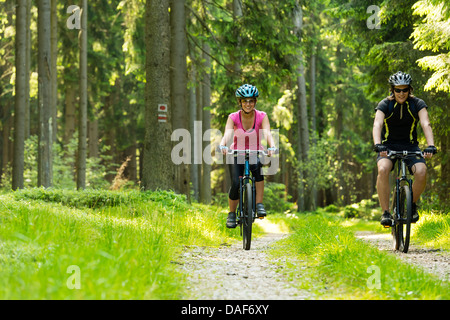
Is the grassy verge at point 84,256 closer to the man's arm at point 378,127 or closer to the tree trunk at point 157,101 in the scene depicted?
the man's arm at point 378,127

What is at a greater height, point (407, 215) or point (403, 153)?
point (403, 153)

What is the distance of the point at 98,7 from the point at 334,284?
71.8 feet

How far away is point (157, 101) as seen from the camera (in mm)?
11164

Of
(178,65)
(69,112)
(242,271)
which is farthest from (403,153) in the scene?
(69,112)

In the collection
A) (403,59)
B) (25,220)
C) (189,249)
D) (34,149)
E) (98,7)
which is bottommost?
(189,249)

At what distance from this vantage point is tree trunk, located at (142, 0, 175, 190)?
440 inches

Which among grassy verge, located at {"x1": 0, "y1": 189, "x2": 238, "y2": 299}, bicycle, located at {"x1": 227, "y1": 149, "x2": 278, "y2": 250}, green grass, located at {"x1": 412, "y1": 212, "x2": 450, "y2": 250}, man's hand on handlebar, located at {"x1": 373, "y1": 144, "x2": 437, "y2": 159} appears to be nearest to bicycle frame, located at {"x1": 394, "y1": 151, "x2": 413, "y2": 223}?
man's hand on handlebar, located at {"x1": 373, "y1": 144, "x2": 437, "y2": 159}

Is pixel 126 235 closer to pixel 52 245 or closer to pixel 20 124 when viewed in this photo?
pixel 52 245

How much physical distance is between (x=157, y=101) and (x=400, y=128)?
590 cm

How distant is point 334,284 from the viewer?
435 cm

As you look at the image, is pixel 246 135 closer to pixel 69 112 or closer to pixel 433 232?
pixel 433 232

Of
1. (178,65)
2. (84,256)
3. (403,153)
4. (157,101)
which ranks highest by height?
(178,65)

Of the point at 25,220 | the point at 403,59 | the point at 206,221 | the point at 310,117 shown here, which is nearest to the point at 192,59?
the point at 403,59

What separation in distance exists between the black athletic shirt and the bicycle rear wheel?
0.69 metres
